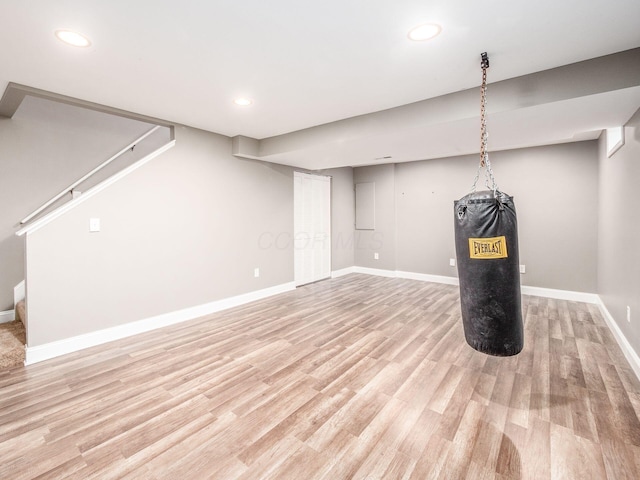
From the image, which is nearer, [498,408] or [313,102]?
[498,408]

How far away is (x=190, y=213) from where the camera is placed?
12.3 feet

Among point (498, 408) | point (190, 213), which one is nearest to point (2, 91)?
point (190, 213)

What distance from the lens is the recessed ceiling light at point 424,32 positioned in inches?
70.2

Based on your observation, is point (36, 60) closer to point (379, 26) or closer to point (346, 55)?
point (346, 55)

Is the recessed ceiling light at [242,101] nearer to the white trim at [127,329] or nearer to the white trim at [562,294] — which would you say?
the white trim at [127,329]

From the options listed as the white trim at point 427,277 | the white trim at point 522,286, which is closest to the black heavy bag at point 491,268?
the white trim at point 522,286

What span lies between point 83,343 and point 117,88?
96.7 inches

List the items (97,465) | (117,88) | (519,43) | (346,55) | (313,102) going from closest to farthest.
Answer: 1. (97,465)
2. (519,43)
3. (346,55)
4. (117,88)
5. (313,102)

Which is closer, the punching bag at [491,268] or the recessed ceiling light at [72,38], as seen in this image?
the punching bag at [491,268]

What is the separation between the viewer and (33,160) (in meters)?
3.46

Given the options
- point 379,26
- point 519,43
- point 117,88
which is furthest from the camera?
point 117,88

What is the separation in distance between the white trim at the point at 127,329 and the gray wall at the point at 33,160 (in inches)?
51.1

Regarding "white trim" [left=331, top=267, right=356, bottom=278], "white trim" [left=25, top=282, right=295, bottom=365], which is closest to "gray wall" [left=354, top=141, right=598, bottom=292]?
"white trim" [left=331, top=267, right=356, bottom=278]

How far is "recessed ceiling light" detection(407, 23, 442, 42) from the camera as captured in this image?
1.78 meters
